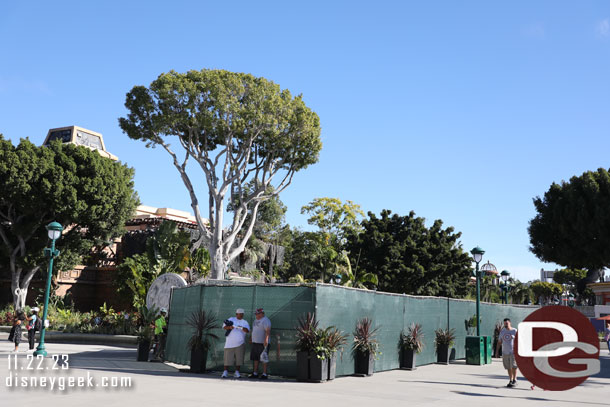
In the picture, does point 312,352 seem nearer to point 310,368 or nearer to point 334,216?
point 310,368

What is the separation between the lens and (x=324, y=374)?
44.1 feet

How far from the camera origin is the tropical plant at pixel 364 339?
1523 centimetres

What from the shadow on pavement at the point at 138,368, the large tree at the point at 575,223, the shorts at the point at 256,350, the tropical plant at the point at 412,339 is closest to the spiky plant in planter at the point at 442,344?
the tropical plant at the point at 412,339

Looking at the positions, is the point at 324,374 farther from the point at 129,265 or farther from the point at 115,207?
the point at 115,207

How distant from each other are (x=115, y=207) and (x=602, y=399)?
110 ft

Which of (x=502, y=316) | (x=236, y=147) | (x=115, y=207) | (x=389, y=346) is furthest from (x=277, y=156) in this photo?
(x=389, y=346)

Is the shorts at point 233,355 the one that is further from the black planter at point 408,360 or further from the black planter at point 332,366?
the black planter at point 408,360

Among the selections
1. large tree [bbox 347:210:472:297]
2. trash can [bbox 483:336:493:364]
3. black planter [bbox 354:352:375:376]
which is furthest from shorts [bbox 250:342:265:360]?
large tree [bbox 347:210:472:297]

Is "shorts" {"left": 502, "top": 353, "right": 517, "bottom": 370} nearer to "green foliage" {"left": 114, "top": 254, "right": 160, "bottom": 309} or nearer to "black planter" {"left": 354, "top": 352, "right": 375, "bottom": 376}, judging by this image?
"black planter" {"left": 354, "top": 352, "right": 375, "bottom": 376}

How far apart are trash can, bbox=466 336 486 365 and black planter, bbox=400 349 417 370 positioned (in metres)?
4.38

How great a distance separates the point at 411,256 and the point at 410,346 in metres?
27.2

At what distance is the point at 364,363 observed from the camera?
15281mm

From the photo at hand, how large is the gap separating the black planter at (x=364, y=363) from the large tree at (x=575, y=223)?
126ft

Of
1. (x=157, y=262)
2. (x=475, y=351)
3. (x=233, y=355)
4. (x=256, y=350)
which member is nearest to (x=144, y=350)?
(x=233, y=355)
